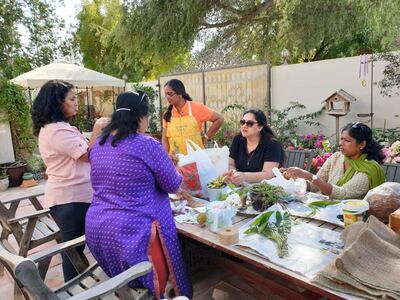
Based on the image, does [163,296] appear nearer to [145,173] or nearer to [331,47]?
[145,173]

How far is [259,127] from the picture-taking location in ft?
8.84

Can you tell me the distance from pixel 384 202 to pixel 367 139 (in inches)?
34.1

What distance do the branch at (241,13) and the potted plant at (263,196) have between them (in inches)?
280

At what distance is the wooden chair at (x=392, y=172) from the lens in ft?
8.22

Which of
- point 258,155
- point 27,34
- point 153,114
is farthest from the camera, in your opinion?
point 27,34

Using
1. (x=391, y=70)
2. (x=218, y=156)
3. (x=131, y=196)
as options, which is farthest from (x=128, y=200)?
(x=391, y=70)

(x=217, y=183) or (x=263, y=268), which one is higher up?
(x=217, y=183)

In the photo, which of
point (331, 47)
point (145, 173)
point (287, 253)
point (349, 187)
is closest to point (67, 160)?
point (145, 173)

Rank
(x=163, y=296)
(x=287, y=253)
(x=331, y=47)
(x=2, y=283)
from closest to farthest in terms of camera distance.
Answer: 1. (x=287, y=253)
2. (x=163, y=296)
3. (x=2, y=283)
4. (x=331, y=47)

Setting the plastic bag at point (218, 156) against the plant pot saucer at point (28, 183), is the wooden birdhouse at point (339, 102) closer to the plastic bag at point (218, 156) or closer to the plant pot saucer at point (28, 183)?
the plastic bag at point (218, 156)

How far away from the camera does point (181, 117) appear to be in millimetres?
3033

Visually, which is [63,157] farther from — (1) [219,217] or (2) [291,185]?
(2) [291,185]

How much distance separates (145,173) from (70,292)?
32.4 inches

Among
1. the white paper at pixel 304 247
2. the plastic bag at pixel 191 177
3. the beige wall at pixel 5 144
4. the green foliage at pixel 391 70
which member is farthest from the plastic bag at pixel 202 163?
the beige wall at pixel 5 144
